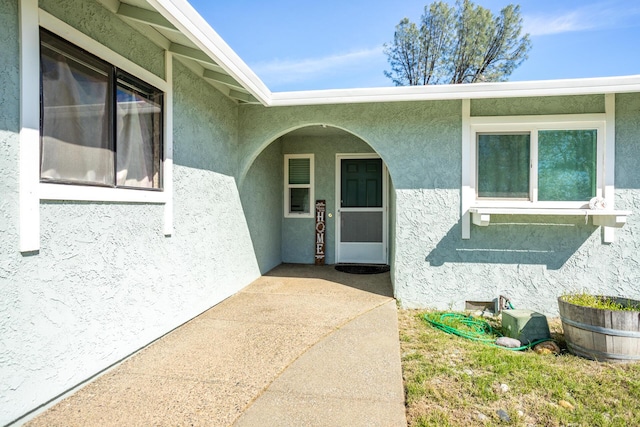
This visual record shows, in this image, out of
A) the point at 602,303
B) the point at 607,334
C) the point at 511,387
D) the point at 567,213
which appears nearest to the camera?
the point at 511,387

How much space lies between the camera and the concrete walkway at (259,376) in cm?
277

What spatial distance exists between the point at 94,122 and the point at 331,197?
20.8 feet

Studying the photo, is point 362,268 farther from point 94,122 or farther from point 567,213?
point 94,122

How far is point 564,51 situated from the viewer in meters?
9.71

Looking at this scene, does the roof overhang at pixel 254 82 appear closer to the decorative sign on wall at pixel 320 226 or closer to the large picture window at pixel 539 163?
the large picture window at pixel 539 163

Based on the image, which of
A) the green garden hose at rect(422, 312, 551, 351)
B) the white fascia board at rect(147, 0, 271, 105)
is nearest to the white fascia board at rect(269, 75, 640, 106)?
the white fascia board at rect(147, 0, 271, 105)

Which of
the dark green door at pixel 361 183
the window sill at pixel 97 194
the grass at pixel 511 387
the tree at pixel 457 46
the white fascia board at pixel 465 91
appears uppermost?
the tree at pixel 457 46

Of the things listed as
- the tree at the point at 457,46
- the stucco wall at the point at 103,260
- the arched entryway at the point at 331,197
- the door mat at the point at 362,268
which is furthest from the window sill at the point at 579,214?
the tree at the point at 457,46

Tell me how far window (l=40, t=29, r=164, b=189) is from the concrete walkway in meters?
1.92

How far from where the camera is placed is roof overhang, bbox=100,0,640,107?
3.47 m

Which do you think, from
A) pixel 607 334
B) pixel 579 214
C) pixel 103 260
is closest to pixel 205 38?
pixel 103 260

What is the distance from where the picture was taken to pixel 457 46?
14289mm

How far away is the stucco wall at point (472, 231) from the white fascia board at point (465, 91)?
37 cm

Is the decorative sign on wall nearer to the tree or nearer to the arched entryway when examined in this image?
the arched entryway
